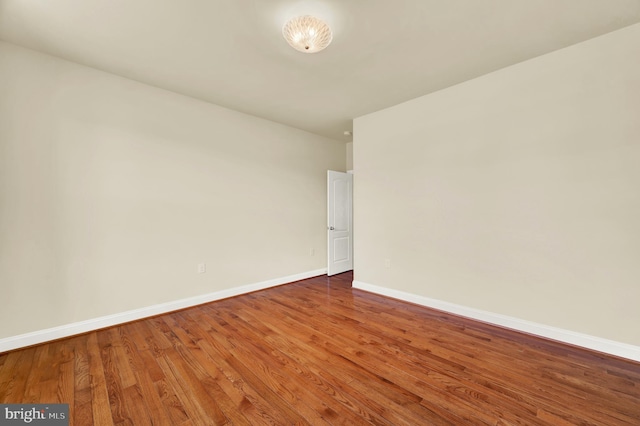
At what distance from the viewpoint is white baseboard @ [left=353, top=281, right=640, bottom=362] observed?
207 centimetres

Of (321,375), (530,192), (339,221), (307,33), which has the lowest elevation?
(321,375)

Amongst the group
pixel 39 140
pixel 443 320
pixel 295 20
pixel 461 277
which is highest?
pixel 295 20

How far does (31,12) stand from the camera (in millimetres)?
1886

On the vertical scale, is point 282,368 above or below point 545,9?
below

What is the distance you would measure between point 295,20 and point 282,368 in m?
2.68

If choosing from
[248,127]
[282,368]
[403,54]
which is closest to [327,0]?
[403,54]

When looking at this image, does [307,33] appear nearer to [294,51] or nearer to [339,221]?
[294,51]

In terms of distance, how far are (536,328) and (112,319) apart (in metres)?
4.40

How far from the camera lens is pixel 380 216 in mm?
3668

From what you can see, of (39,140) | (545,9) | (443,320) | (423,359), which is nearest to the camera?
(545,9)

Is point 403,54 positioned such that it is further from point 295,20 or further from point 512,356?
point 512,356

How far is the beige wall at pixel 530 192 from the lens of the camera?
82.7 inches
